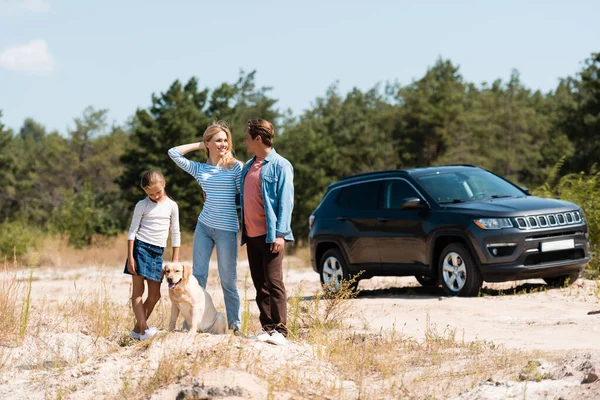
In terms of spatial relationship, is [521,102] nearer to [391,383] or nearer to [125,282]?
[125,282]

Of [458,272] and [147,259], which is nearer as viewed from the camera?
[147,259]

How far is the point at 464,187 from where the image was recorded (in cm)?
1331

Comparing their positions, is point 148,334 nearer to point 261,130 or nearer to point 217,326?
point 217,326

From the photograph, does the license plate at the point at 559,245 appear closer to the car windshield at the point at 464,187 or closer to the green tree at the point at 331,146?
the car windshield at the point at 464,187

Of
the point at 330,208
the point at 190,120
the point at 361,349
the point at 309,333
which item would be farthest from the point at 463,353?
the point at 190,120

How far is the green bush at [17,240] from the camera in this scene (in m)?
28.0

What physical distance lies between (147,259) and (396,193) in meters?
6.12

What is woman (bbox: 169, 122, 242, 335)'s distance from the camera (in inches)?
324

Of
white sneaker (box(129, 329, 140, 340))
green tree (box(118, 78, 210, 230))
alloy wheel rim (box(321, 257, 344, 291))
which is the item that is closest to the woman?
white sneaker (box(129, 329, 140, 340))

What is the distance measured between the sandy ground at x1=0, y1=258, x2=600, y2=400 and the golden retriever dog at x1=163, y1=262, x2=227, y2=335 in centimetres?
31

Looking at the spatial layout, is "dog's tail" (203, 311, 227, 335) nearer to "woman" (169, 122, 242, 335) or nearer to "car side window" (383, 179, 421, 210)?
"woman" (169, 122, 242, 335)

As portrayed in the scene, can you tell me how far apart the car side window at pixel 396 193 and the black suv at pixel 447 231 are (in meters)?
0.02

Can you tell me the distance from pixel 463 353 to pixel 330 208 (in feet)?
22.1

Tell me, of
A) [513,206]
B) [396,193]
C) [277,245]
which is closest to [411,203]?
[396,193]
